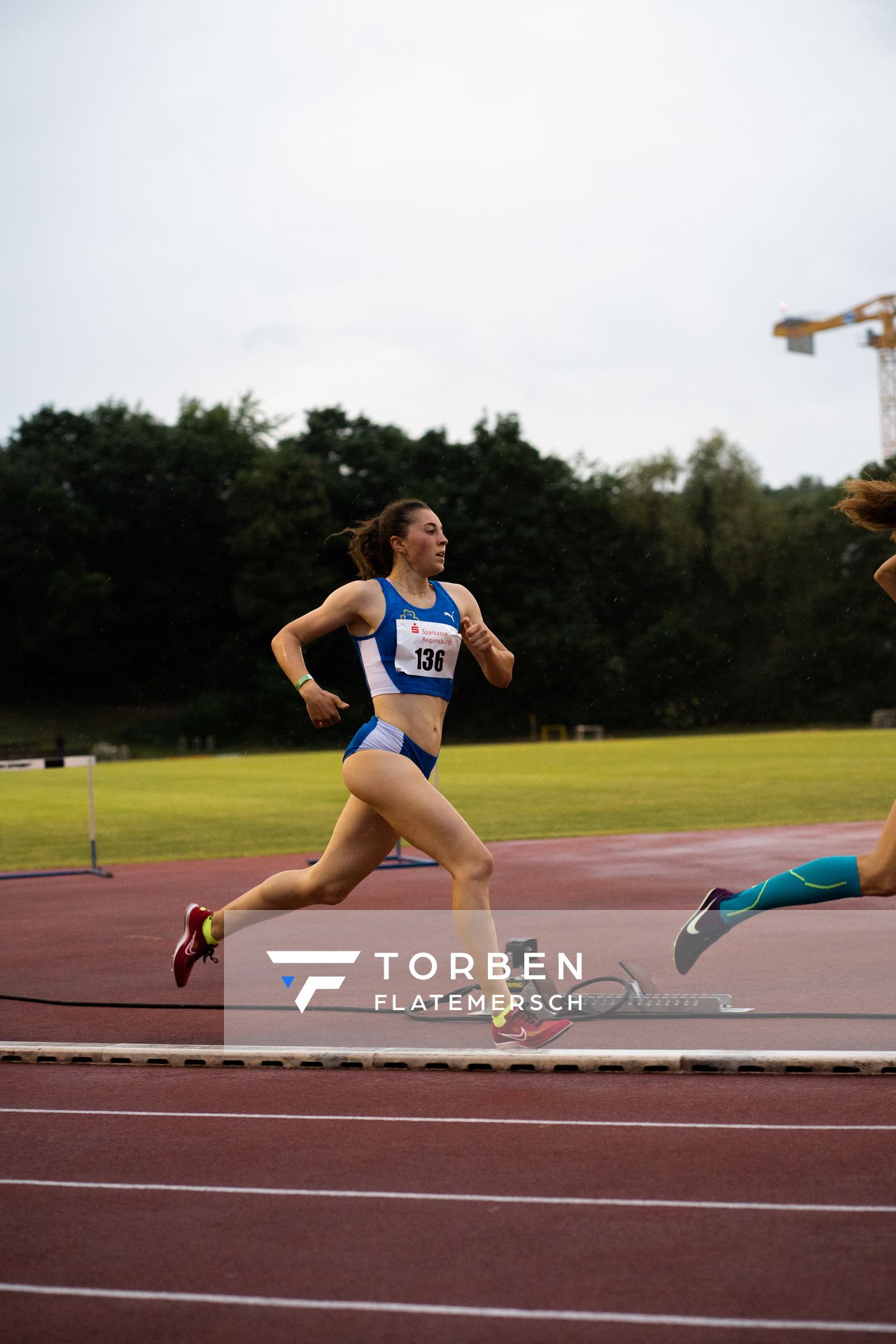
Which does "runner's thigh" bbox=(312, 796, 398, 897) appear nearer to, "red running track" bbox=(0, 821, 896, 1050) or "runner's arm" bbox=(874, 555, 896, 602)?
"red running track" bbox=(0, 821, 896, 1050)

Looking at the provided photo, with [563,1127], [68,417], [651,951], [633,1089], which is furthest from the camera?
[68,417]

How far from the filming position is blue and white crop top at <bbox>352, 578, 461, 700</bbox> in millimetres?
5723

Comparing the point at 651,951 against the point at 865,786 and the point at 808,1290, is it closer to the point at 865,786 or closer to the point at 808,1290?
the point at 808,1290

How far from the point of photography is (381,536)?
605cm

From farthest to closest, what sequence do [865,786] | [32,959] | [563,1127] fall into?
[865,786] → [32,959] → [563,1127]

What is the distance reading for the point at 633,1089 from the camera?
5.03 meters

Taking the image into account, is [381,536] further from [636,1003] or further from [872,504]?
[636,1003]

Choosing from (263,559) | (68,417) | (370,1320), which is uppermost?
(68,417)

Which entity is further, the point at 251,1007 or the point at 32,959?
the point at 32,959

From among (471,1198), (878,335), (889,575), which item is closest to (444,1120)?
(471,1198)

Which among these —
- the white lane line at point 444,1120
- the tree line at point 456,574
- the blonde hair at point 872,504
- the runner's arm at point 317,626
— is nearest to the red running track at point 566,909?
the white lane line at point 444,1120

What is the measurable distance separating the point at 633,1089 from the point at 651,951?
3046mm

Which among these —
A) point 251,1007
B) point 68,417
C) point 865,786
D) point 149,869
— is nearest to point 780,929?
point 251,1007

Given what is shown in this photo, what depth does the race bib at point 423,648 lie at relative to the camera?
5.71 meters
